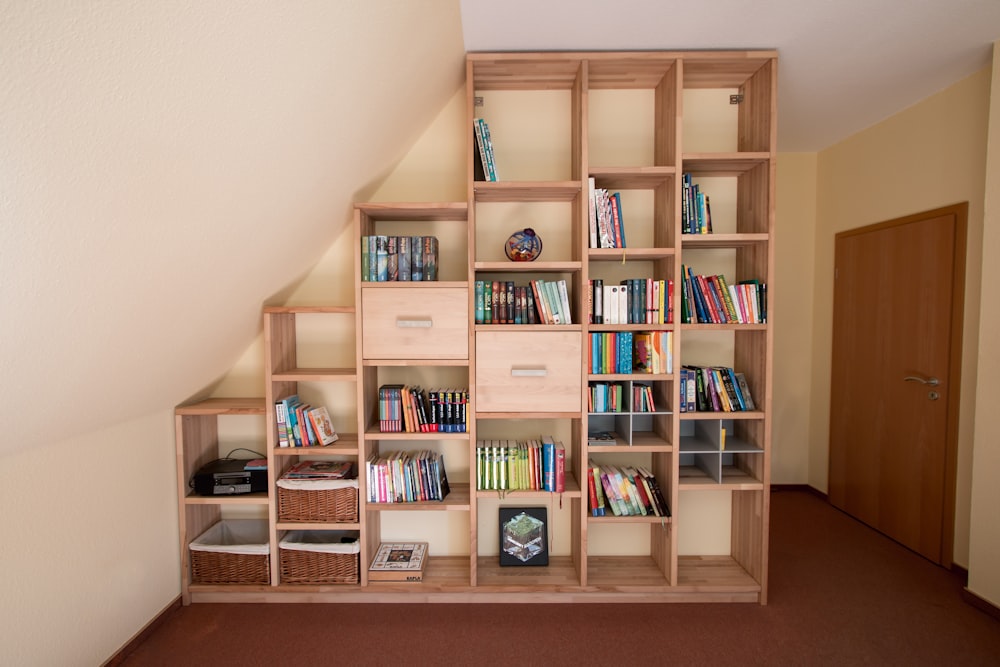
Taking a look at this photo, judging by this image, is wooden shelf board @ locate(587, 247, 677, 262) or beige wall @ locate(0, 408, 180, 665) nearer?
beige wall @ locate(0, 408, 180, 665)

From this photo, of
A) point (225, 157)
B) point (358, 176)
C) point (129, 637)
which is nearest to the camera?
point (225, 157)

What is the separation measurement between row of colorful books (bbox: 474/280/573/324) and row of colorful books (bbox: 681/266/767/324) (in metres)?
0.60

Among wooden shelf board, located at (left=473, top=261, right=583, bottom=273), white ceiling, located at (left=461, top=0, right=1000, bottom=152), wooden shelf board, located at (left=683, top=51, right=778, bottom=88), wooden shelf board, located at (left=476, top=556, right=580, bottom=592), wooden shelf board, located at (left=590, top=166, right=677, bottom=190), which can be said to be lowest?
wooden shelf board, located at (left=476, top=556, right=580, bottom=592)

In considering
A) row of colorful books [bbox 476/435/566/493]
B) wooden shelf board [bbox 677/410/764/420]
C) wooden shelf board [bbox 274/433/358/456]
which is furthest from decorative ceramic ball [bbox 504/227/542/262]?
wooden shelf board [bbox 274/433/358/456]

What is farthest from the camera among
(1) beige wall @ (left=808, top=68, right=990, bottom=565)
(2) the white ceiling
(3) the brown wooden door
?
(3) the brown wooden door

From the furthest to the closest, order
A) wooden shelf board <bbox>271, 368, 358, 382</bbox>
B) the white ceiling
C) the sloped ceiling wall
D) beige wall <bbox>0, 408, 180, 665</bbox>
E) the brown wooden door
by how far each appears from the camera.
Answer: the brown wooden door, wooden shelf board <bbox>271, 368, 358, 382</bbox>, the white ceiling, beige wall <bbox>0, 408, 180, 665</bbox>, the sloped ceiling wall

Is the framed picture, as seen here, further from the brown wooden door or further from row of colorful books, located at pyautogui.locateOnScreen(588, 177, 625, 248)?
the brown wooden door

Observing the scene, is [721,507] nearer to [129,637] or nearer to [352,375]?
[352,375]

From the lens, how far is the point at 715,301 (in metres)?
2.11

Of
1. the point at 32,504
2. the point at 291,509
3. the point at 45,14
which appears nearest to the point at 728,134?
the point at 45,14

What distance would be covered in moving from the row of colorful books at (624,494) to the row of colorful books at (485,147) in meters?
1.54

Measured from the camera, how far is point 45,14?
0.71 m

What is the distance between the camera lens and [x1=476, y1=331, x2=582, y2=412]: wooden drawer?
2.04 m

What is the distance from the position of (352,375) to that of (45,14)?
155 cm
